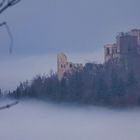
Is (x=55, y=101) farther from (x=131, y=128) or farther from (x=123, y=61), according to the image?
(x=123, y=61)

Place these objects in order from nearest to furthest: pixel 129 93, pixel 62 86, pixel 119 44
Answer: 1. pixel 62 86
2. pixel 129 93
3. pixel 119 44

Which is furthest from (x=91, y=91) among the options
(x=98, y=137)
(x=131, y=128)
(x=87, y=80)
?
(x=98, y=137)

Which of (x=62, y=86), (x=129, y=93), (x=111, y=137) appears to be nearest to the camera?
(x=111, y=137)

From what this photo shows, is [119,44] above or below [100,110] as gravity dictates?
above

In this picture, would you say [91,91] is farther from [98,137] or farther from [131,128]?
[98,137]

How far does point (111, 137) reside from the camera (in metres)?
6.50

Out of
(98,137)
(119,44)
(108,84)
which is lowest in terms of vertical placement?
(98,137)

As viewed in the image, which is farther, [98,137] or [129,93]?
[129,93]

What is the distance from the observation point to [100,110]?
860 cm

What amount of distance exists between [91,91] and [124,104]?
572 mm

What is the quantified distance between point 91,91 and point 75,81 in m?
0.31

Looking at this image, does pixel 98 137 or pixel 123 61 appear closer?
pixel 98 137

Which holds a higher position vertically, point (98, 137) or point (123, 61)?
point (123, 61)

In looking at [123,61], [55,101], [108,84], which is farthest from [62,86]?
[123,61]
